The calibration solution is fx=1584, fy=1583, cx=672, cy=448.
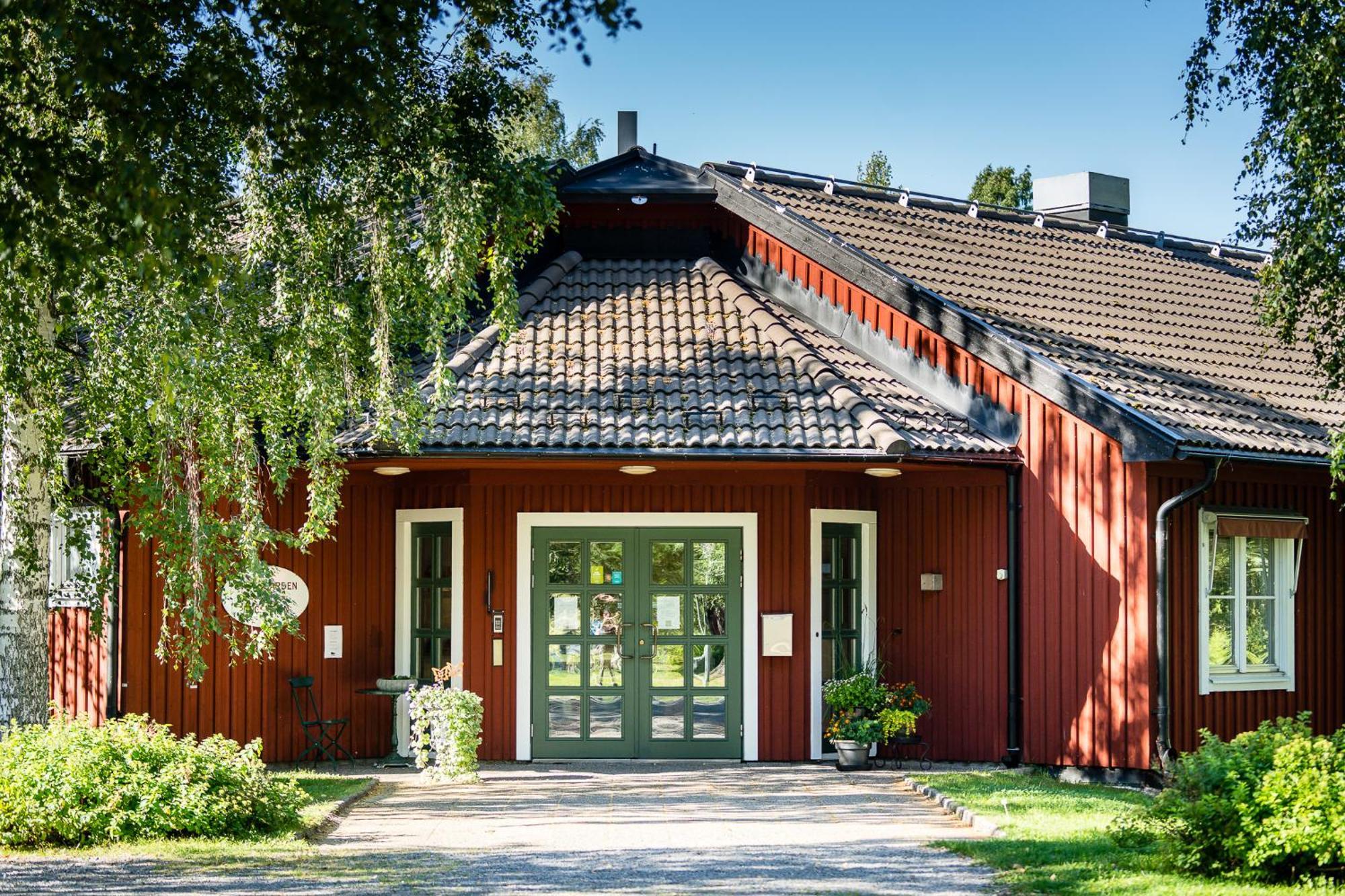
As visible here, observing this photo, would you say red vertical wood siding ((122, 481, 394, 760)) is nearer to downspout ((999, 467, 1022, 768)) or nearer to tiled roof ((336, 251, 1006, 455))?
tiled roof ((336, 251, 1006, 455))

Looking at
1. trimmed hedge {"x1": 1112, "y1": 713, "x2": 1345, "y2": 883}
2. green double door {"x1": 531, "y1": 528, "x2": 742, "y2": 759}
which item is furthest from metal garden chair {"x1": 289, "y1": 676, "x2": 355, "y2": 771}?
trimmed hedge {"x1": 1112, "y1": 713, "x2": 1345, "y2": 883}

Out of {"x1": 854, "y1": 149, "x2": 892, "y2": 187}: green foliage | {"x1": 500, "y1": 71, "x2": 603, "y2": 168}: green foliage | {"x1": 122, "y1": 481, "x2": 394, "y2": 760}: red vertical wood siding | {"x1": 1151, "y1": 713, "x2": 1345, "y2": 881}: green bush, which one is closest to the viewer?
{"x1": 1151, "y1": 713, "x2": 1345, "y2": 881}: green bush

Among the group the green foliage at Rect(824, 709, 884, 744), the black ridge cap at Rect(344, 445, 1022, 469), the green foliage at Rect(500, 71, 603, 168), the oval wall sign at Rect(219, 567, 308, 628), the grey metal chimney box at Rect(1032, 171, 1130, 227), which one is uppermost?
the green foliage at Rect(500, 71, 603, 168)

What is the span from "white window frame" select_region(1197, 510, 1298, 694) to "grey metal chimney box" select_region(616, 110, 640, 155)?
809cm

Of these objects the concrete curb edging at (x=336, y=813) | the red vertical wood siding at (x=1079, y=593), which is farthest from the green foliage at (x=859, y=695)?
the concrete curb edging at (x=336, y=813)

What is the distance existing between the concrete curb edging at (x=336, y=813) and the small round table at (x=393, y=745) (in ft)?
3.30

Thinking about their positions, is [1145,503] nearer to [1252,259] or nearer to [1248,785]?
[1248,785]

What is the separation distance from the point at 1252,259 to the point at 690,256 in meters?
8.54

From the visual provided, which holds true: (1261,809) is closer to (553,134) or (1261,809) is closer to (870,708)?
(870,708)

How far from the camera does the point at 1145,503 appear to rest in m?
12.8

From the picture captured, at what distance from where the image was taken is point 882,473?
14.2 m

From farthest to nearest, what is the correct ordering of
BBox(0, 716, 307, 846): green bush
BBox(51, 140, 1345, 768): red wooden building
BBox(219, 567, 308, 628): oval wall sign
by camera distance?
BBox(219, 567, 308, 628): oval wall sign < BBox(51, 140, 1345, 768): red wooden building < BBox(0, 716, 307, 846): green bush

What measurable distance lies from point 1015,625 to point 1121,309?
14.3ft

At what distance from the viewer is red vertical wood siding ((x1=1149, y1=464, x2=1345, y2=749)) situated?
13.3 m
